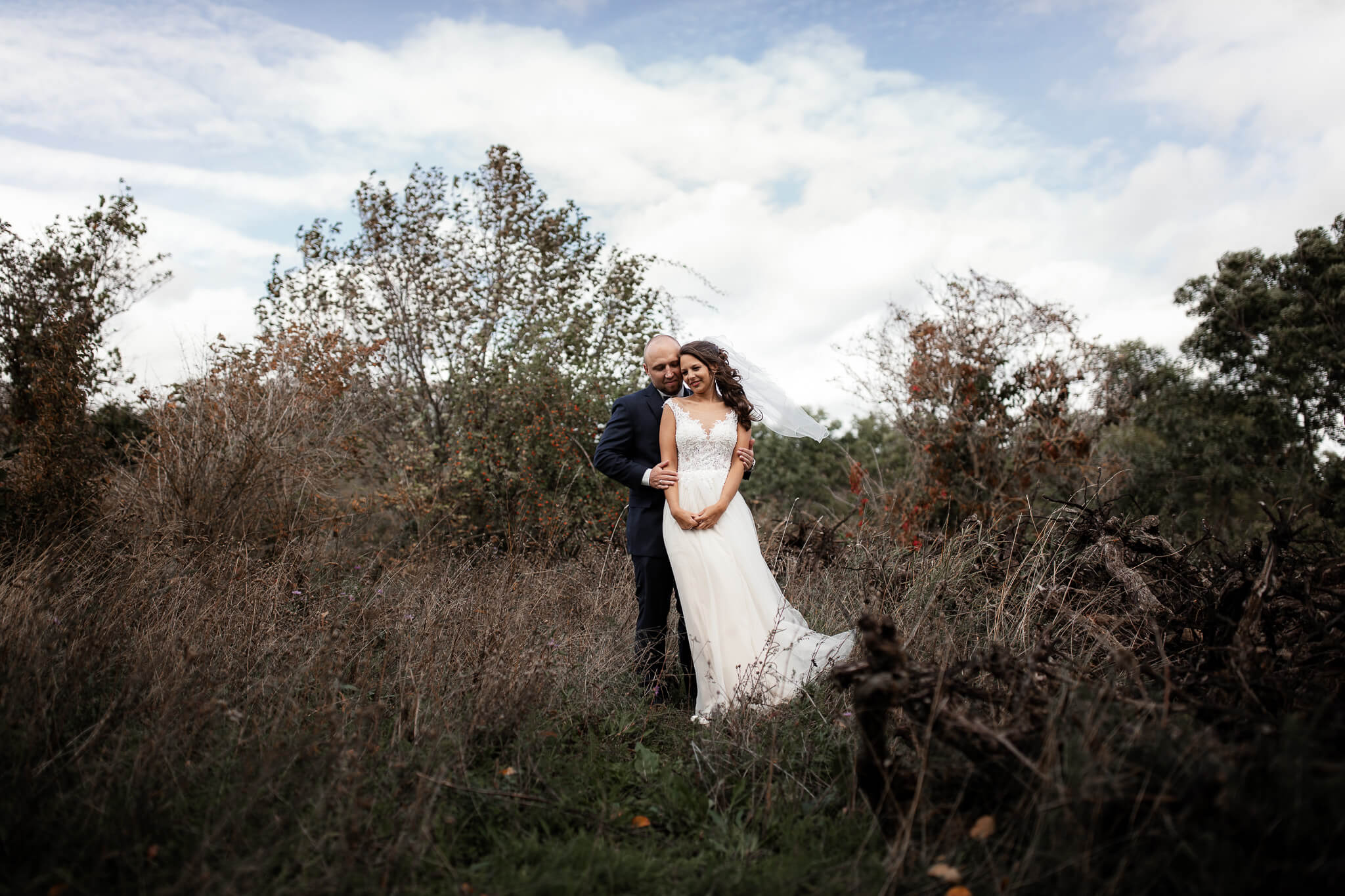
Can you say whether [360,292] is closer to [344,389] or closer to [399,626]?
[344,389]

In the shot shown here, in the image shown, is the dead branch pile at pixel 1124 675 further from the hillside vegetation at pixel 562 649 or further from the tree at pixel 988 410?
the tree at pixel 988 410

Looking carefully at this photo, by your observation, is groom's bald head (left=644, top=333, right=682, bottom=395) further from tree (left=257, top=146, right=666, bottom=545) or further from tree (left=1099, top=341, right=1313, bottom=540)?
tree (left=1099, top=341, right=1313, bottom=540)

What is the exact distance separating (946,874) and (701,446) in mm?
2552

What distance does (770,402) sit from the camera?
527 centimetres

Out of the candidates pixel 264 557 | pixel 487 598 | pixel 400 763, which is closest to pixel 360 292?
pixel 264 557

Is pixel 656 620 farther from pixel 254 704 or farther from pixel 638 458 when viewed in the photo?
pixel 254 704

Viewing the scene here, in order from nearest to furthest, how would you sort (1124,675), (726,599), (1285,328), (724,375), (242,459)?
(1124,675)
(726,599)
(724,375)
(242,459)
(1285,328)

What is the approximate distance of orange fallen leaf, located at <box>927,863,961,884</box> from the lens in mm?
2412

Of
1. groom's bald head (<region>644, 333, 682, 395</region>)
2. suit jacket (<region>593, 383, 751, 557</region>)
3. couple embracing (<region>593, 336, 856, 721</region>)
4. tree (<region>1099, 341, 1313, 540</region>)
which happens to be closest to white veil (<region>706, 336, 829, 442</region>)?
couple embracing (<region>593, 336, 856, 721</region>)

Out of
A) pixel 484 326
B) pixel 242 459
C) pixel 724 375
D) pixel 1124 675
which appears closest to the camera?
pixel 1124 675

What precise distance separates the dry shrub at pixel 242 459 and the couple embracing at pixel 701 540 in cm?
365

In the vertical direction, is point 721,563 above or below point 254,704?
→ above

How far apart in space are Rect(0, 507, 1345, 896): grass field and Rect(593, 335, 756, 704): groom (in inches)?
9.0

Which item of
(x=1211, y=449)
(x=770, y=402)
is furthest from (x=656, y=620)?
(x=1211, y=449)
